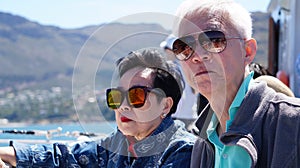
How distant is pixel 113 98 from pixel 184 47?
43 centimetres

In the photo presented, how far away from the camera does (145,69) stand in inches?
85.1

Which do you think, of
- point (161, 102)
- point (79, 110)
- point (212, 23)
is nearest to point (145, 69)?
point (161, 102)

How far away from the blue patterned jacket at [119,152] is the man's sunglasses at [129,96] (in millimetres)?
149

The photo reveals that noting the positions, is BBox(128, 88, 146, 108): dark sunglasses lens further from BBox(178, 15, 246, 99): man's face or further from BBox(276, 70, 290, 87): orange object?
BBox(276, 70, 290, 87): orange object

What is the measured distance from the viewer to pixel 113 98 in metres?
2.09

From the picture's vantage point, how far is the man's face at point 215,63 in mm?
1718

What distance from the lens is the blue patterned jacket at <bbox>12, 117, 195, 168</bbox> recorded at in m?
2.09

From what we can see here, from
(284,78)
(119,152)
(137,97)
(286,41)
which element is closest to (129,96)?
(137,97)

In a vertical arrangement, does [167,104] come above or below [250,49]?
below

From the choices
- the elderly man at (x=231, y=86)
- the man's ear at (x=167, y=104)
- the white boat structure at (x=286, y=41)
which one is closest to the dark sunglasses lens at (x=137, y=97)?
the man's ear at (x=167, y=104)

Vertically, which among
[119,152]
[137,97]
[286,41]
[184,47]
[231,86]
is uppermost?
[184,47]

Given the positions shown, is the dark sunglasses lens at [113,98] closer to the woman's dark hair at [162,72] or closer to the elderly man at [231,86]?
the woman's dark hair at [162,72]

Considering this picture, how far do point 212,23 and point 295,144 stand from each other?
43 cm

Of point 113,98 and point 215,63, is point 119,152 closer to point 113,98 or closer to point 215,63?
point 113,98
